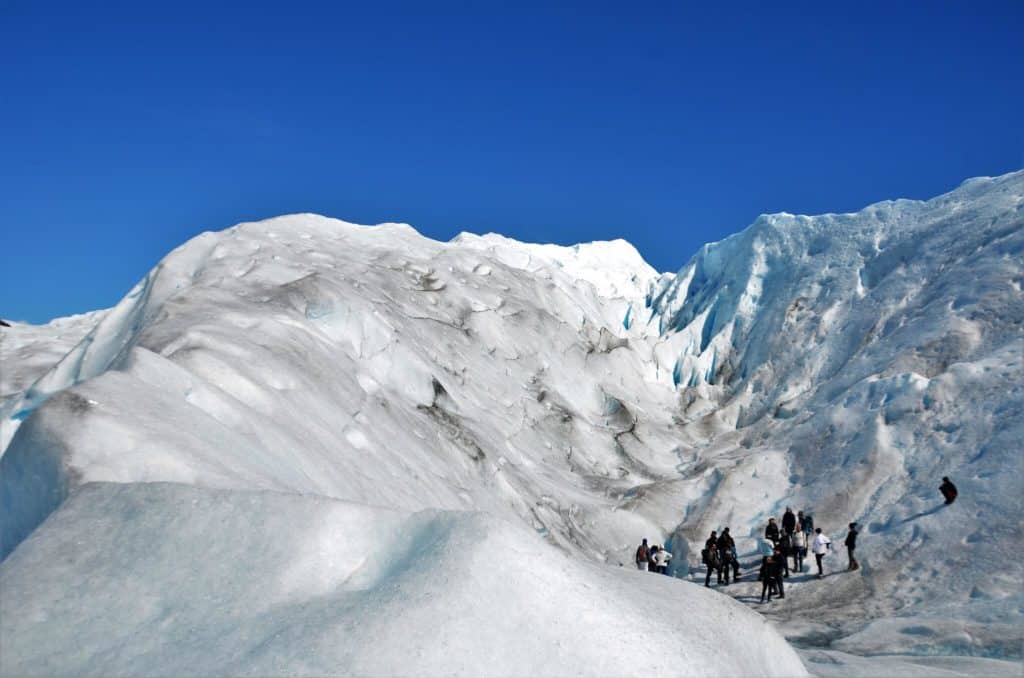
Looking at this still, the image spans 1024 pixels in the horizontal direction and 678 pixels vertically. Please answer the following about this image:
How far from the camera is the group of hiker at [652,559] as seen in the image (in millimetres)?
23062

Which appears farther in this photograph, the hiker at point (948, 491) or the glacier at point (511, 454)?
the hiker at point (948, 491)

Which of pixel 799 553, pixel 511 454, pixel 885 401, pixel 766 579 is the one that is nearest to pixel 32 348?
pixel 511 454

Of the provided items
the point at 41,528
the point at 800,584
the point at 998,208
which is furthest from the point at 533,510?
the point at 998,208

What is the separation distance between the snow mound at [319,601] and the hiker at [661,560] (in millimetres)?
15305

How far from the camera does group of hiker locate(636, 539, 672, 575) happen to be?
23062mm

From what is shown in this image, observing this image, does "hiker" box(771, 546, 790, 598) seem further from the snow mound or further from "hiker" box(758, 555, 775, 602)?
the snow mound

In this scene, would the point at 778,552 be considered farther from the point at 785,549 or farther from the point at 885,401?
the point at 885,401

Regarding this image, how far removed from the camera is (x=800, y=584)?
69.8 feet

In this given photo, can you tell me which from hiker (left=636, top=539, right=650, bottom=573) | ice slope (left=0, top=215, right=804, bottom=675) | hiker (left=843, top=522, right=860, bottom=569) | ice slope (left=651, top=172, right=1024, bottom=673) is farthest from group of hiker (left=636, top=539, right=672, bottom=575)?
hiker (left=843, top=522, right=860, bottom=569)

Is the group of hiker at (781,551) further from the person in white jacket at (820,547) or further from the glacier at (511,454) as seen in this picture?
the glacier at (511,454)

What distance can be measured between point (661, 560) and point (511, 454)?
7057mm

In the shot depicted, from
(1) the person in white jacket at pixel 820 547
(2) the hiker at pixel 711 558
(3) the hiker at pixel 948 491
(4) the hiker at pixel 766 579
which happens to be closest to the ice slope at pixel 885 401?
(3) the hiker at pixel 948 491

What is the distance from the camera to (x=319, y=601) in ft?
23.4

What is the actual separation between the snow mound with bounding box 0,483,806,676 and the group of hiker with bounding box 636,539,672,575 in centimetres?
1469
